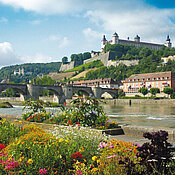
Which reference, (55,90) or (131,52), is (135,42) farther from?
(55,90)

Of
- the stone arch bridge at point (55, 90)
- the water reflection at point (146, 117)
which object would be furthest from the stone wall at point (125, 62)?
the water reflection at point (146, 117)

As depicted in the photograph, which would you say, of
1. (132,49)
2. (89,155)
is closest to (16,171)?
(89,155)

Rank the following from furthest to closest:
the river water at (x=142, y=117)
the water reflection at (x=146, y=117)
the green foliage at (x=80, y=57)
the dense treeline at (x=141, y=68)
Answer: the green foliage at (x=80, y=57) < the dense treeline at (x=141, y=68) < the water reflection at (x=146, y=117) < the river water at (x=142, y=117)

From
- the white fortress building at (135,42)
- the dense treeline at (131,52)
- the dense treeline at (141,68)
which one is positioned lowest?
the dense treeline at (141,68)

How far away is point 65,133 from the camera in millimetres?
5805

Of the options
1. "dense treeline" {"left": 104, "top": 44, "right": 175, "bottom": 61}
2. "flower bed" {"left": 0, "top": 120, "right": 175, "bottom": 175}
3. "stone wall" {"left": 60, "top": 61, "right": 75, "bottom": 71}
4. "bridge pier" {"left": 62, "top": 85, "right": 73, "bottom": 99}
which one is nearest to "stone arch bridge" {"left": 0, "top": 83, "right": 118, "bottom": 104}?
"bridge pier" {"left": 62, "top": 85, "right": 73, "bottom": 99}

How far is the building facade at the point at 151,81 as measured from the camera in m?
79.2

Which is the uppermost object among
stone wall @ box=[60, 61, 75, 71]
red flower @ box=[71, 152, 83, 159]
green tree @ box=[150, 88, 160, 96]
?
stone wall @ box=[60, 61, 75, 71]

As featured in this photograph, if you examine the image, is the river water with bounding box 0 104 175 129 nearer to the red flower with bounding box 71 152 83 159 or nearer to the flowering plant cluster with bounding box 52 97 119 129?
the flowering plant cluster with bounding box 52 97 119 129

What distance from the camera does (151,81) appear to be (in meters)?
84.3

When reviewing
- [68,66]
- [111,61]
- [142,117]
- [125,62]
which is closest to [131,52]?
[111,61]

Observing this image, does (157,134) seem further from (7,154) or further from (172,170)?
(7,154)

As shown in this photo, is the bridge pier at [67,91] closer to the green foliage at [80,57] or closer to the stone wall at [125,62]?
the stone wall at [125,62]

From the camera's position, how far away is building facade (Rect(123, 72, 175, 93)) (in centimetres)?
7925
